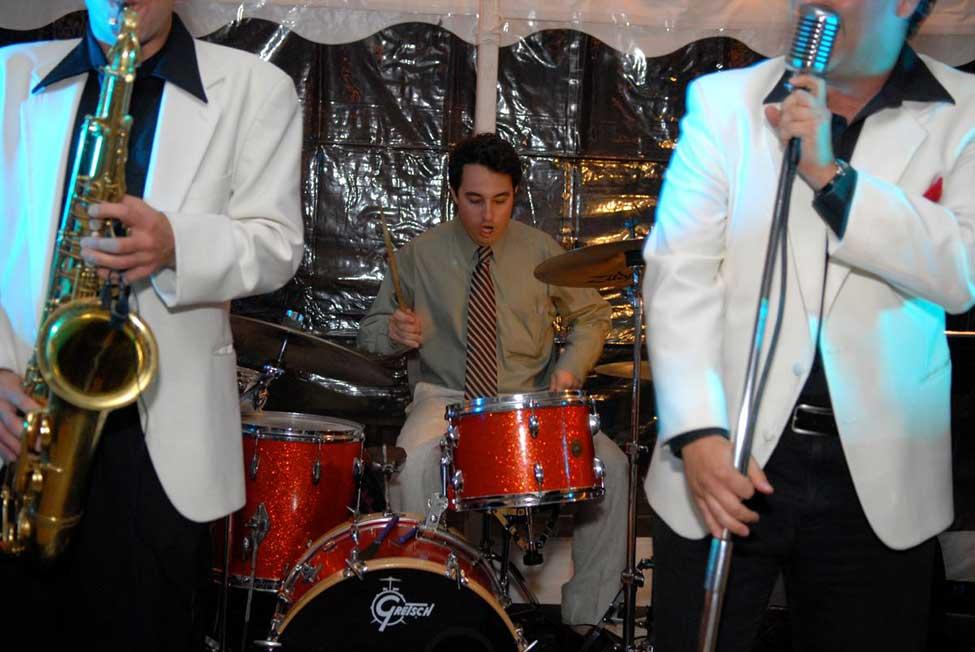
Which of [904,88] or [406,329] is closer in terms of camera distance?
[904,88]

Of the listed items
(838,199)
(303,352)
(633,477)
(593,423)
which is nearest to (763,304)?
(838,199)

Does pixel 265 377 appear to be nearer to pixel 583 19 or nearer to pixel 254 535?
pixel 254 535

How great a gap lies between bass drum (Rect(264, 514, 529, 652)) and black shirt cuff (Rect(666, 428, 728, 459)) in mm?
1650

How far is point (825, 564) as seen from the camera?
1847 mm

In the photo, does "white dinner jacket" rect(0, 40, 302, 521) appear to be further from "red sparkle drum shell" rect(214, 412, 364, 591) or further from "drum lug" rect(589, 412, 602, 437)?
"drum lug" rect(589, 412, 602, 437)

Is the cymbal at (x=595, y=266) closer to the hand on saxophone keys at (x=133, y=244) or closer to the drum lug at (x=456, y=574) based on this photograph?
the drum lug at (x=456, y=574)

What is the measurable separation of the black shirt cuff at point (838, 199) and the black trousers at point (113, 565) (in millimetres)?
1275

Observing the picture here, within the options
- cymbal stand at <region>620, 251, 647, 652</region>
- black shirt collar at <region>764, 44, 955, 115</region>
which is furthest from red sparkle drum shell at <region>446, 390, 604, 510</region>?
black shirt collar at <region>764, 44, 955, 115</region>

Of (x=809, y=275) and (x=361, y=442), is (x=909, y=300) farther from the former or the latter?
(x=361, y=442)

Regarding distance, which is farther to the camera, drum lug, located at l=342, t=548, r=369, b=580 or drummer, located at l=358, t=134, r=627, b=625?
drummer, located at l=358, t=134, r=627, b=625

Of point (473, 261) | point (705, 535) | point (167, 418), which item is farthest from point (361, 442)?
point (705, 535)

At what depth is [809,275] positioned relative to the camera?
1827 mm

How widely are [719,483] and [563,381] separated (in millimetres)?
2731

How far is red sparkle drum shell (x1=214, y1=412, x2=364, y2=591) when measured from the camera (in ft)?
12.2
